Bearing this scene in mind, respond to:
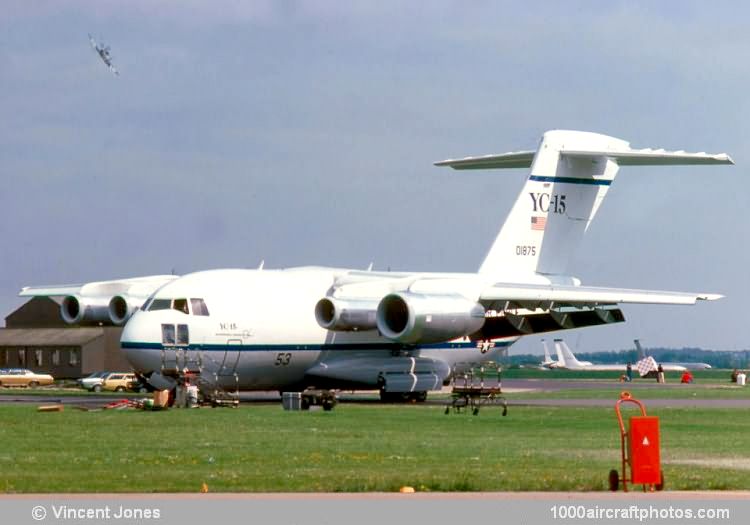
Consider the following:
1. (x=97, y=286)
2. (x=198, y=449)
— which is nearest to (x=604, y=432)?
(x=198, y=449)

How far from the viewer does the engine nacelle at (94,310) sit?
153 ft

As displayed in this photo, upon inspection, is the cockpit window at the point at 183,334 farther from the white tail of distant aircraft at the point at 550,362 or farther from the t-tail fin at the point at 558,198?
the white tail of distant aircraft at the point at 550,362

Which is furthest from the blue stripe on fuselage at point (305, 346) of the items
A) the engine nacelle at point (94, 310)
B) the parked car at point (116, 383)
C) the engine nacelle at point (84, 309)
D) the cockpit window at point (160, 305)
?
the parked car at point (116, 383)

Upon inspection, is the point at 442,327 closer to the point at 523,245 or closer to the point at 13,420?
the point at 523,245

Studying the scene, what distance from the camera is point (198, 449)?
923 inches

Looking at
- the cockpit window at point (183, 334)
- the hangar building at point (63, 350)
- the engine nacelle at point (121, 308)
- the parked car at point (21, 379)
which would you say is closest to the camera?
the cockpit window at point (183, 334)

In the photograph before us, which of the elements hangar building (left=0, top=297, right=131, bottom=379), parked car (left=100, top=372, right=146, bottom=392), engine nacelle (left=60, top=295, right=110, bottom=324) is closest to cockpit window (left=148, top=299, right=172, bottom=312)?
engine nacelle (left=60, top=295, right=110, bottom=324)

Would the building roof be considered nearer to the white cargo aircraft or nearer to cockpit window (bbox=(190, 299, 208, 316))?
the white cargo aircraft

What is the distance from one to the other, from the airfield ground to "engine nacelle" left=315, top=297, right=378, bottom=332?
391 centimetres

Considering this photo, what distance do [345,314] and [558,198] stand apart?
10.9 metres

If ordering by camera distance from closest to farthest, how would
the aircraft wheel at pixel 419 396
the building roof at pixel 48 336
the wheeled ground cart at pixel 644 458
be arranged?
the wheeled ground cart at pixel 644 458 → the aircraft wheel at pixel 419 396 → the building roof at pixel 48 336

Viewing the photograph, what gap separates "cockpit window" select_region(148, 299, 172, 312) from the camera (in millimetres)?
40750

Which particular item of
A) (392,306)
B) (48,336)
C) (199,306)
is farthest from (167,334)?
(48,336)

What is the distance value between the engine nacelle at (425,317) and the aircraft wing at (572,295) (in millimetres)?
1198
